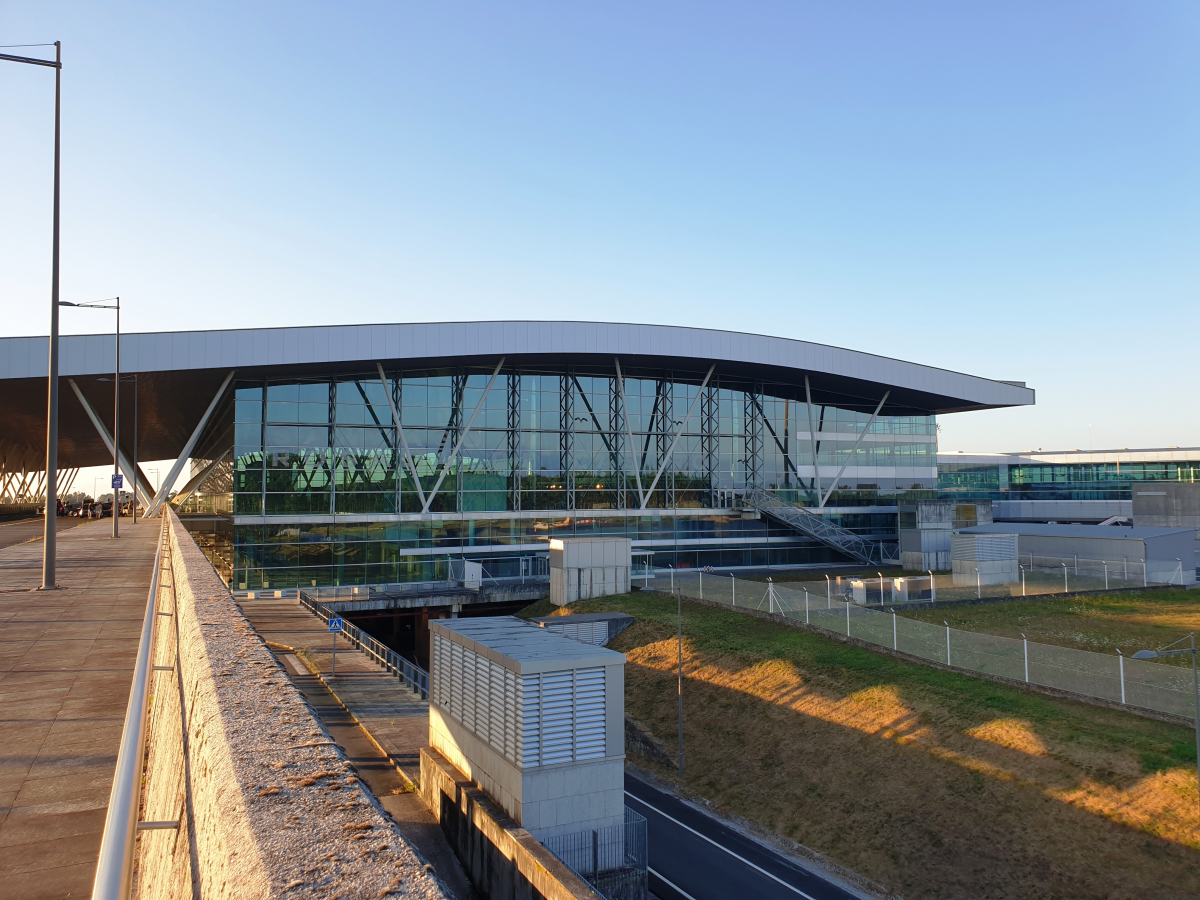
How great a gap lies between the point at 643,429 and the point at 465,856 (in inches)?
1423

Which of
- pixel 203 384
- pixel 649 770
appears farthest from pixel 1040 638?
pixel 203 384

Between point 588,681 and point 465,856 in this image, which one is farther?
point 588,681

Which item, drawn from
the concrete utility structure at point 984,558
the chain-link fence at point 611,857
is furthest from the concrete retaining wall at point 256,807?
the concrete utility structure at point 984,558

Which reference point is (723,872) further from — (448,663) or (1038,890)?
(448,663)

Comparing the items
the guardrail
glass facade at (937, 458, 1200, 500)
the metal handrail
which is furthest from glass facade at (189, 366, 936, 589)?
the metal handrail

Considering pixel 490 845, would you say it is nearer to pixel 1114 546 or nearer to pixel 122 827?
pixel 122 827

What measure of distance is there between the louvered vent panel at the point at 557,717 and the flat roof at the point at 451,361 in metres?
29.0

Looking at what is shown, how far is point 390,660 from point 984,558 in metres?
30.7

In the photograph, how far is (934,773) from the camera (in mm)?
21797

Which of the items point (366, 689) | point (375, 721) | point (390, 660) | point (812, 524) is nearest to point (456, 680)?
point (375, 721)

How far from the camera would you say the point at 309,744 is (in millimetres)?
4699

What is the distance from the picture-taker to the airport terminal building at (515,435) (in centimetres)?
4094

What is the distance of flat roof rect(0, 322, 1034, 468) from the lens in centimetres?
3784

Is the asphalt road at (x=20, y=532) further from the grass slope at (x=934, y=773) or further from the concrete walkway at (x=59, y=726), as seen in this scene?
the grass slope at (x=934, y=773)
